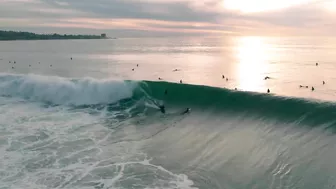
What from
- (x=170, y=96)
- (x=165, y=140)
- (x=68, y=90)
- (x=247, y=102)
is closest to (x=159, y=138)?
(x=165, y=140)

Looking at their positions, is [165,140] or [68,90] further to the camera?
[68,90]

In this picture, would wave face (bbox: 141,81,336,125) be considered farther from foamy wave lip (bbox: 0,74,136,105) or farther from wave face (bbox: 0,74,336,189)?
foamy wave lip (bbox: 0,74,136,105)

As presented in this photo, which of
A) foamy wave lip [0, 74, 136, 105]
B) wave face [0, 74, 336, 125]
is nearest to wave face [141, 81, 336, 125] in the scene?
wave face [0, 74, 336, 125]

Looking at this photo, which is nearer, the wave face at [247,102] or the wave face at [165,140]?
the wave face at [165,140]

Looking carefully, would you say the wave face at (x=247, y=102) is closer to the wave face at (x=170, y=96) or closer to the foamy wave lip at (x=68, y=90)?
the wave face at (x=170, y=96)

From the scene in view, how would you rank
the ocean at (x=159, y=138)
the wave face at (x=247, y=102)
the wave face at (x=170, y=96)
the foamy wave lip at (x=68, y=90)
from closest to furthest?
the ocean at (x=159, y=138) → the wave face at (x=247, y=102) → the wave face at (x=170, y=96) → the foamy wave lip at (x=68, y=90)

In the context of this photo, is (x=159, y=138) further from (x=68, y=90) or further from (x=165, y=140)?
(x=68, y=90)

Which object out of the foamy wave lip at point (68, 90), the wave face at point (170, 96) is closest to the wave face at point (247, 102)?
the wave face at point (170, 96)

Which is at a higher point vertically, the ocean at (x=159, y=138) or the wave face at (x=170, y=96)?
the wave face at (x=170, y=96)

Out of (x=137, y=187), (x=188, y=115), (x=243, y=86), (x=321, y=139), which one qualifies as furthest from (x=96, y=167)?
(x=243, y=86)

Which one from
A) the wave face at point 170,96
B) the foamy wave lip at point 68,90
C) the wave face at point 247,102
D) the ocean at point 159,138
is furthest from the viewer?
the foamy wave lip at point 68,90
